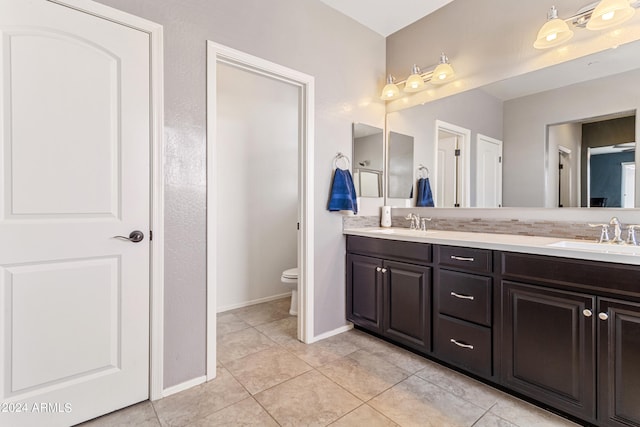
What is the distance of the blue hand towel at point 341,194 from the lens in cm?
238

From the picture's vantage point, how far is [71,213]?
55.8 inches

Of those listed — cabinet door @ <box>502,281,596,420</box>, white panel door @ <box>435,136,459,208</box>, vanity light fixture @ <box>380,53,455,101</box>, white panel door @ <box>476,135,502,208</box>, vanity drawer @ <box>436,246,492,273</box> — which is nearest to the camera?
cabinet door @ <box>502,281,596,420</box>

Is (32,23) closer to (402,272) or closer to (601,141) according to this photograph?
(402,272)

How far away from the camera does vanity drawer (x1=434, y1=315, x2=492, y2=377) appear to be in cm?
171

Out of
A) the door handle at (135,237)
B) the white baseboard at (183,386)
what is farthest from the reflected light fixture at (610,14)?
the white baseboard at (183,386)

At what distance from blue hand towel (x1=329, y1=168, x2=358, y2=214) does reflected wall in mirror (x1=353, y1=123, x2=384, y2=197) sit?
0.77 feet

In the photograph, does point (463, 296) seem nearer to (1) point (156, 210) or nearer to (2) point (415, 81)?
(2) point (415, 81)

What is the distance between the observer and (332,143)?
2.46 m

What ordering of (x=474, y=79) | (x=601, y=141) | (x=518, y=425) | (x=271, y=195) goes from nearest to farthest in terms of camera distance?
(x=518, y=425), (x=601, y=141), (x=474, y=79), (x=271, y=195)

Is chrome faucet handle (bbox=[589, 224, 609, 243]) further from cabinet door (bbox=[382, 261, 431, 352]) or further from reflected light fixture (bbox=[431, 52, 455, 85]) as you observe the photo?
reflected light fixture (bbox=[431, 52, 455, 85])

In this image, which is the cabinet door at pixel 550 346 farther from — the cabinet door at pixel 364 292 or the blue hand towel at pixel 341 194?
the blue hand towel at pixel 341 194

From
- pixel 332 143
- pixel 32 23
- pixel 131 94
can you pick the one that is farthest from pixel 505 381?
pixel 32 23

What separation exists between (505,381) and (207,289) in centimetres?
177

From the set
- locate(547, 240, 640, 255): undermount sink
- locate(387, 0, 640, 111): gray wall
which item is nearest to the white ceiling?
locate(387, 0, 640, 111): gray wall
